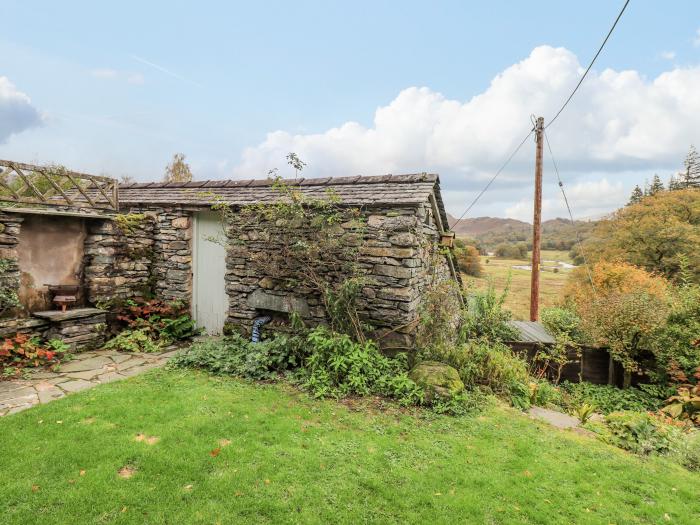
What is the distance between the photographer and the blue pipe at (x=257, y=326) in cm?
682

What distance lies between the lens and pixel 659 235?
16.2 meters

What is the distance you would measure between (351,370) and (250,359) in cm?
180

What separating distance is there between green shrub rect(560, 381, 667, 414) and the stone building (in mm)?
4112

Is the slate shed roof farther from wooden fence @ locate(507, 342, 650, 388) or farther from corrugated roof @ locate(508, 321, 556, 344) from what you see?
wooden fence @ locate(507, 342, 650, 388)

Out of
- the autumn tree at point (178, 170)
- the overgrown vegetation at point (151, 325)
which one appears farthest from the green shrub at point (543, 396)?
the autumn tree at point (178, 170)

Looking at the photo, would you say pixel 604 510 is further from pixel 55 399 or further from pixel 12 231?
pixel 12 231

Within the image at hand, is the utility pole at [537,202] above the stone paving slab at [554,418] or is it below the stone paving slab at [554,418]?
→ above

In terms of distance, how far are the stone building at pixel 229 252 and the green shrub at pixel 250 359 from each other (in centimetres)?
76

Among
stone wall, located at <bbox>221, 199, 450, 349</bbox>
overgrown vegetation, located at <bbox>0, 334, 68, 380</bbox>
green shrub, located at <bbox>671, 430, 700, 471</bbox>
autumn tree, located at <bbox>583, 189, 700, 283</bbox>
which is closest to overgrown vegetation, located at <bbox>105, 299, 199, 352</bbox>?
overgrown vegetation, located at <bbox>0, 334, 68, 380</bbox>

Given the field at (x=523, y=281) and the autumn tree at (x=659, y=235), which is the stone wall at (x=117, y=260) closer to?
the field at (x=523, y=281)

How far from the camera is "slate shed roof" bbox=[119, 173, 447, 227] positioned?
6113mm

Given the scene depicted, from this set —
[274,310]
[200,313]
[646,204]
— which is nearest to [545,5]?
[274,310]

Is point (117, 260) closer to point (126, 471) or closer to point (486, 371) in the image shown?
point (126, 471)

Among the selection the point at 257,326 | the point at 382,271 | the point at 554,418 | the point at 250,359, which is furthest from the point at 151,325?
the point at 554,418
